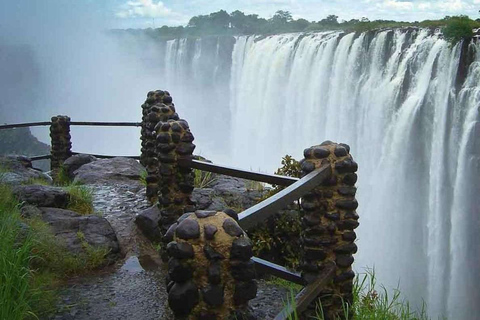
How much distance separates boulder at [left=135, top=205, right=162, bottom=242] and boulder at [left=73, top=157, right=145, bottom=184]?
2488mm

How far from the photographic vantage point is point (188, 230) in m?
1.97

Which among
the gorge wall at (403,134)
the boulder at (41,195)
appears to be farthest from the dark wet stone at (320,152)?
the gorge wall at (403,134)

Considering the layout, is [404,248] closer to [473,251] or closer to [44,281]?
[473,251]

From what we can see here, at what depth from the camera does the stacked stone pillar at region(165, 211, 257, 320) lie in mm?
1964

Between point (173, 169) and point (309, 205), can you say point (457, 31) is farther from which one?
point (309, 205)

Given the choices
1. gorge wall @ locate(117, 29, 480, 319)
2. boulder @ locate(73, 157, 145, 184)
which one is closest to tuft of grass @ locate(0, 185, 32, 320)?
boulder @ locate(73, 157, 145, 184)

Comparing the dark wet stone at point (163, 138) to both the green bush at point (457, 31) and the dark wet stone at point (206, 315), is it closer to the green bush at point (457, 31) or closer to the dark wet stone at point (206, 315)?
the dark wet stone at point (206, 315)

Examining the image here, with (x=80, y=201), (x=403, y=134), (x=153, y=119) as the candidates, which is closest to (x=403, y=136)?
(x=403, y=134)

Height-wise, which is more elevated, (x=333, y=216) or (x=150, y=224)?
(x=333, y=216)

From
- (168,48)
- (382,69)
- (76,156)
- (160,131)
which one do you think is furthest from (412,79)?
(168,48)

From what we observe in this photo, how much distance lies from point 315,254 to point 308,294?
0.41 m

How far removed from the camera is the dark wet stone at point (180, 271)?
6.44ft

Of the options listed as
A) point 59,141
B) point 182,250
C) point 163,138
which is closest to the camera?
point 182,250

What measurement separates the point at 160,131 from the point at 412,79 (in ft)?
40.2
